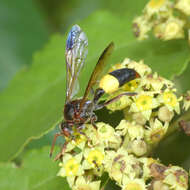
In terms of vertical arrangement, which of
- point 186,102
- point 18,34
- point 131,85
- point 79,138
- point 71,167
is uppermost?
point 18,34

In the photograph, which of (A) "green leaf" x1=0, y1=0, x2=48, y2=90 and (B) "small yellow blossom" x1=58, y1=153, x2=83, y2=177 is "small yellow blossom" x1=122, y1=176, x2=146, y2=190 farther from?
(A) "green leaf" x1=0, y1=0, x2=48, y2=90

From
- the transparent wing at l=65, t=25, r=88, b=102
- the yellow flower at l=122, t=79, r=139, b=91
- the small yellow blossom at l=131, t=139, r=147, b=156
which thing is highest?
the transparent wing at l=65, t=25, r=88, b=102

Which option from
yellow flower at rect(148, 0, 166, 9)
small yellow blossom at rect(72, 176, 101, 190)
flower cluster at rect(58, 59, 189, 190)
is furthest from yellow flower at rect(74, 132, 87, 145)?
yellow flower at rect(148, 0, 166, 9)

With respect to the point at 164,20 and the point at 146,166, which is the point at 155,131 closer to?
the point at 146,166

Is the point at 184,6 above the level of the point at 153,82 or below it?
above

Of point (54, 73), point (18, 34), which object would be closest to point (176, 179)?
point (54, 73)
